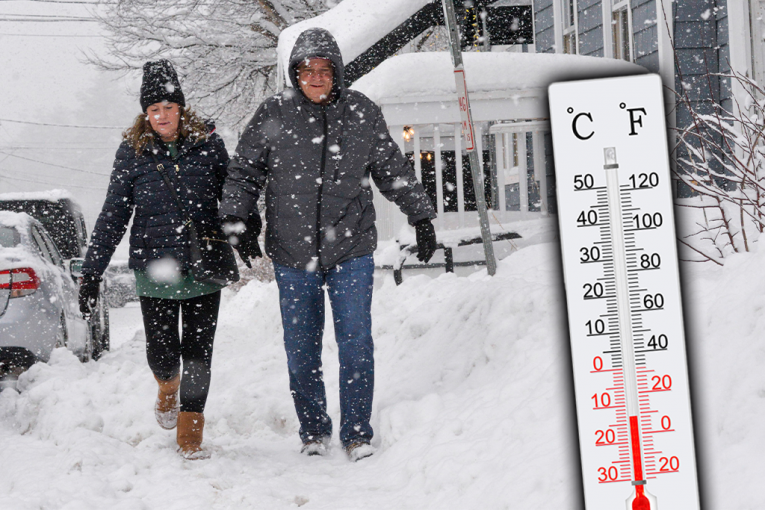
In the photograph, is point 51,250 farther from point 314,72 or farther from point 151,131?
point 314,72

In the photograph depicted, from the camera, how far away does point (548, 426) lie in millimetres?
3145

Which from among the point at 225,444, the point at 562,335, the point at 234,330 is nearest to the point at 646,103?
Result: the point at 562,335

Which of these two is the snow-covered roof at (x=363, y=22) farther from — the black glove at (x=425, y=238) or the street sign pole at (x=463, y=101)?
the black glove at (x=425, y=238)

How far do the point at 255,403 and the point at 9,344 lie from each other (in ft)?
5.48

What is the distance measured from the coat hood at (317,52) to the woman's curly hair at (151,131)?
552 millimetres

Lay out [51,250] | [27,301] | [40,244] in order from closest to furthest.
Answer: [27,301]
[40,244]
[51,250]

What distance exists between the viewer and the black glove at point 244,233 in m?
3.87

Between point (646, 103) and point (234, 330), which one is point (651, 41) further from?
point (646, 103)

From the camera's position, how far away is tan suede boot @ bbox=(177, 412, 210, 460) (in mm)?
3951

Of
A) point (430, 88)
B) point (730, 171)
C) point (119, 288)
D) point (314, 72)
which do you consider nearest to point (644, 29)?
point (430, 88)

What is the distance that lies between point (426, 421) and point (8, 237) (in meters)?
3.70

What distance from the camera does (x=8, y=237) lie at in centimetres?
587

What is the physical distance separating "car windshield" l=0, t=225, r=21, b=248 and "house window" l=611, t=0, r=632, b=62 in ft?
22.1

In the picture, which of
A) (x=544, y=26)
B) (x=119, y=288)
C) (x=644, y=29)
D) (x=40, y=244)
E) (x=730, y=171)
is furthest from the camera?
(x=119, y=288)
